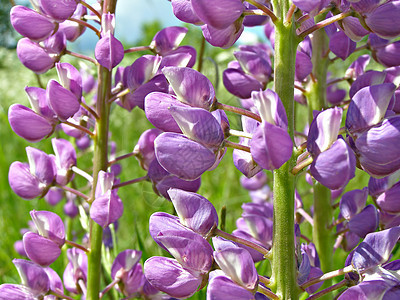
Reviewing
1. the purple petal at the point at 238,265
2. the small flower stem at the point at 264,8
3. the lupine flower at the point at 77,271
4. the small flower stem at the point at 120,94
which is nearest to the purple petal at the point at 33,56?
the small flower stem at the point at 120,94

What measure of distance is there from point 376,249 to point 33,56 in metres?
Answer: 0.79

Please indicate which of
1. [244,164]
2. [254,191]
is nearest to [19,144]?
[254,191]

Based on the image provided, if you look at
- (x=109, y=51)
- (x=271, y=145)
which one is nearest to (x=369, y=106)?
(x=271, y=145)

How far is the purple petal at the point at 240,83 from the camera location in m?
1.09

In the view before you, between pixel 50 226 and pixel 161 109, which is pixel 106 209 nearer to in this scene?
pixel 50 226

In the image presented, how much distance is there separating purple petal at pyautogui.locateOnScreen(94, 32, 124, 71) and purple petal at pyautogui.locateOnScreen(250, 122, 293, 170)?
0.41m

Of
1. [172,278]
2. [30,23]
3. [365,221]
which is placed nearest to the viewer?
[172,278]

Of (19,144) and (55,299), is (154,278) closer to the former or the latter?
(55,299)

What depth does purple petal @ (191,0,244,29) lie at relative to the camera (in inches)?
29.8

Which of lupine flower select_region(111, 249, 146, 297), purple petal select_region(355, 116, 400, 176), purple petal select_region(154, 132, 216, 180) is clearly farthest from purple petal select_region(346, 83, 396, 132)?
lupine flower select_region(111, 249, 146, 297)

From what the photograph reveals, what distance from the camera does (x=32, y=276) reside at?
102 centimetres

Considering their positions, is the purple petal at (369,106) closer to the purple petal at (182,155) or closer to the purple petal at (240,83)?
the purple petal at (182,155)

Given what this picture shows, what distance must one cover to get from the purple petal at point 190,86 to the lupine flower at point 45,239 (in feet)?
1.34

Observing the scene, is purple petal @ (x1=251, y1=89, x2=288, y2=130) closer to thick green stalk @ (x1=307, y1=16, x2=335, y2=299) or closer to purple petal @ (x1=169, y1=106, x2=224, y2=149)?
purple petal @ (x1=169, y1=106, x2=224, y2=149)
